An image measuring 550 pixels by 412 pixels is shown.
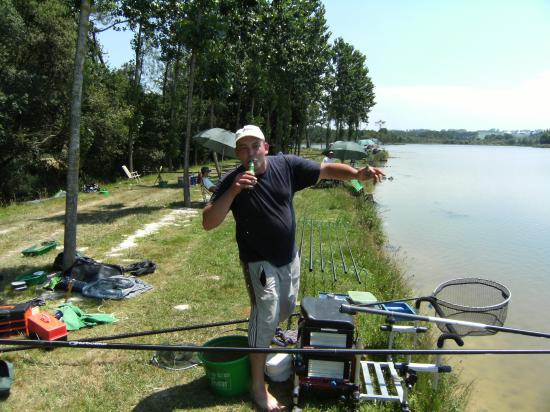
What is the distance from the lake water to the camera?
5.77 meters

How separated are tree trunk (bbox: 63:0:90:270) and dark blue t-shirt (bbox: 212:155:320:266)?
397cm

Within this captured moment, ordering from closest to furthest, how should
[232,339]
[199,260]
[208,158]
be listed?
[232,339] → [199,260] → [208,158]

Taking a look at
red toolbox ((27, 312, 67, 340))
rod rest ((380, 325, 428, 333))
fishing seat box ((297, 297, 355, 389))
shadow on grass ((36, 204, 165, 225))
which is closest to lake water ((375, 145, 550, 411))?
rod rest ((380, 325, 428, 333))

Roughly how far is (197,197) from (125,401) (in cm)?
1220

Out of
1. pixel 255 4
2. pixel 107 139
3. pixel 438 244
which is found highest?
pixel 255 4

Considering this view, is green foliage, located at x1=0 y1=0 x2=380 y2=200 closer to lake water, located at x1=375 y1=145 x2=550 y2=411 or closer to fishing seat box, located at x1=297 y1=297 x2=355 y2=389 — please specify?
lake water, located at x1=375 y1=145 x2=550 y2=411

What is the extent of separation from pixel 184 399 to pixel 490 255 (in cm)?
1069

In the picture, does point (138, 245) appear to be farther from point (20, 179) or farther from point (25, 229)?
point (20, 179)

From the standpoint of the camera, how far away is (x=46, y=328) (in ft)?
14.9

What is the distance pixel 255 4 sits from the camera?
51.4 feet

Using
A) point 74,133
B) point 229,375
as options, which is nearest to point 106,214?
point 74,133

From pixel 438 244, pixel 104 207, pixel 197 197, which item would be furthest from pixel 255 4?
pixel 438 244

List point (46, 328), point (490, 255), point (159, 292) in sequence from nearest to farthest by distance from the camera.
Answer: point (46, 328)
point (159, 292)
point (490, 255)

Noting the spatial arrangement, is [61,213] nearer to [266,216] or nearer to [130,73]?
[266,216]
